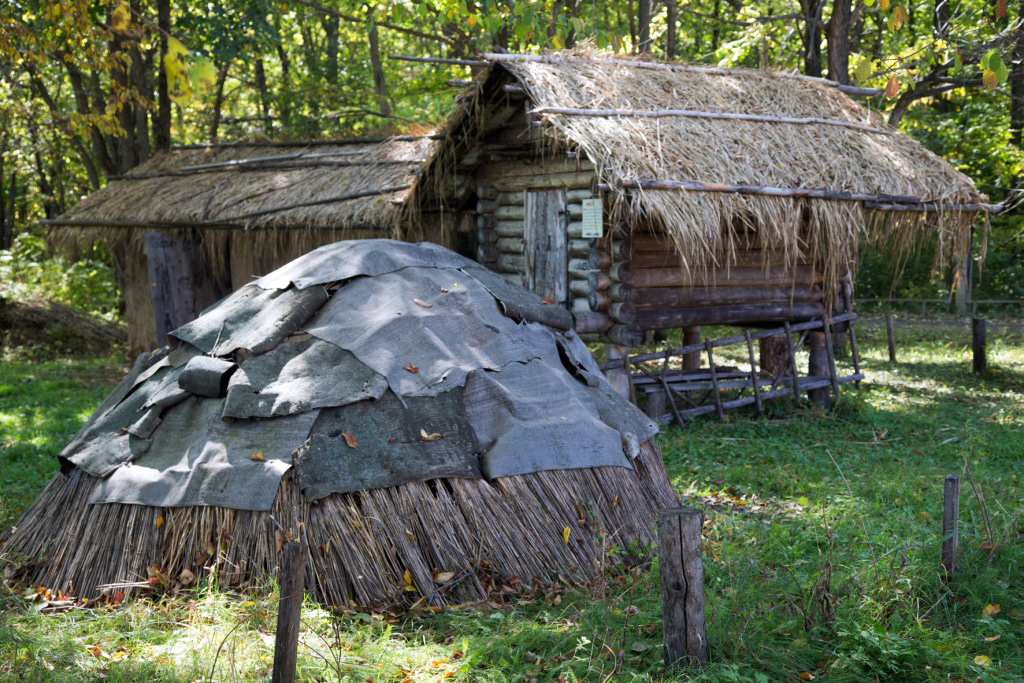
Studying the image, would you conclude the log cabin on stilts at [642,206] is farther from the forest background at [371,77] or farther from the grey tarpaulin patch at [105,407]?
the grey tarpaulin patch at [105,407]

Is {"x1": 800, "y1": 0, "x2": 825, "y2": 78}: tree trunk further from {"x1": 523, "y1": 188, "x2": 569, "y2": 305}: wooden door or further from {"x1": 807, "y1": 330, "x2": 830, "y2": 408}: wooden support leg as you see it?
{"x1": 523, "y1": 188, "x2": 569, "y2": 305}: wooden door

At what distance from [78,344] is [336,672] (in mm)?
13791

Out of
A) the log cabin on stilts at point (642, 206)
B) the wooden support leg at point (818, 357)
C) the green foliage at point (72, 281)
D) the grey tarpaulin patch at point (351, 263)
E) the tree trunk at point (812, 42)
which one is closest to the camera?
the grey tarpaulin patch at point (351, 263)

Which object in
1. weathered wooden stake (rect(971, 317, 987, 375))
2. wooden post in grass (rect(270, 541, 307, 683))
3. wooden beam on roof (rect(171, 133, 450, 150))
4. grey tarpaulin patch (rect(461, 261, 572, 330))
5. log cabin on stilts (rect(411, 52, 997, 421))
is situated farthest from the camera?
weathered wooden stake (rect(971, 317, 987, 375))

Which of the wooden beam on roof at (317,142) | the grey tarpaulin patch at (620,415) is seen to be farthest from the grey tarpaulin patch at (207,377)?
the wooden beam on roof at (317,142)

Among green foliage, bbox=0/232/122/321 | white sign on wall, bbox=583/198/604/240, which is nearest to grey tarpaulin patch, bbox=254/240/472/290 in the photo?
white sign on wall, bbox=583/198/604/240

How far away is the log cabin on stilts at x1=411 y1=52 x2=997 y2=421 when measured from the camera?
9430mm

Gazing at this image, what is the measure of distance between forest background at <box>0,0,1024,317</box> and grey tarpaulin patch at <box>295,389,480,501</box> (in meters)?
4.78

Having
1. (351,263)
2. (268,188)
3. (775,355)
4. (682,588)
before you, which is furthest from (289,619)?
(268,188)

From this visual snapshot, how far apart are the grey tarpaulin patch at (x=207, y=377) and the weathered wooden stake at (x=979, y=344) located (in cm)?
1159

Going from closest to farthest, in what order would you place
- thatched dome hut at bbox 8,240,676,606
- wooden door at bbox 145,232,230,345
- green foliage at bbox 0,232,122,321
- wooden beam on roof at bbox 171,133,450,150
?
A: thatched dome hut at bbox 8,240,676,606 < wooden beam on roof at bbox 171,133,450,150 < wooden door at bbox 145,232,230,345 < green foliage at bbox 0,232,122,321

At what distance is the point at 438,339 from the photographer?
625 centimetres

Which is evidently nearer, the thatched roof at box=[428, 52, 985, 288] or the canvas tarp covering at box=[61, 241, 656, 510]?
the canvas tarp covering at box=[61, 241, 656, 510]

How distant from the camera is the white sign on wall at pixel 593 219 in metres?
9.59
